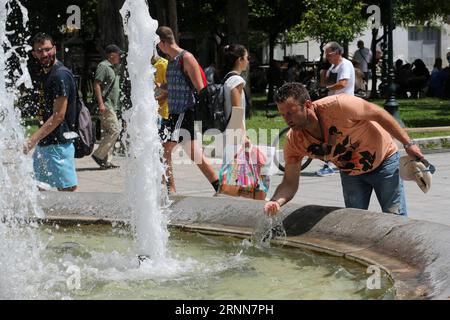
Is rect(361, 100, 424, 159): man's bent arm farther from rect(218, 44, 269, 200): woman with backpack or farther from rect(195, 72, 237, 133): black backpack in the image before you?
rect(195, 72, 237, 133): black backpack

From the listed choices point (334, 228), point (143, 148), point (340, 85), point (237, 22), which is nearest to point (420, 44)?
point (237, 22)

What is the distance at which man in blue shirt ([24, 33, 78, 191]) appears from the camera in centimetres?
736

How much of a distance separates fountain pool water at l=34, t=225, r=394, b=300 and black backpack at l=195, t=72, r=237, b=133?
2366 mm

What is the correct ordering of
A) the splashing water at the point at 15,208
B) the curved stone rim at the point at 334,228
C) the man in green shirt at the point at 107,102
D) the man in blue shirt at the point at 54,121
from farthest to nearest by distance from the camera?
the man in green shirt at the point at 107,102 < the man in blue shirt at the point at 54,121 < the splashing water at the point at 15,208 < the curved stone rim at the point at 334,228

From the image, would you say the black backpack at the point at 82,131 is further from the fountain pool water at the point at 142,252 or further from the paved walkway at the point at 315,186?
the paved walkway at the point at 315,186

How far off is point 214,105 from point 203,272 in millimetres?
3437

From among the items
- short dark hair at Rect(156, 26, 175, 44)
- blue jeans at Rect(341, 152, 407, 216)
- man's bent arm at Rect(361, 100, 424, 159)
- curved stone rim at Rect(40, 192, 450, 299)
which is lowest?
curved stone rim at Rect(40, 192, 450, 299)

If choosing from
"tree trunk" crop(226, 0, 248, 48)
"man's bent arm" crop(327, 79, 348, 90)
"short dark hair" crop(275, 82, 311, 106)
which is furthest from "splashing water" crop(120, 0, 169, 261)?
"tree trunk" crop(226, 0, 248, 48)

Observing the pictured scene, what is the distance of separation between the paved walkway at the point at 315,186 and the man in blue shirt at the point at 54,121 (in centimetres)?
269

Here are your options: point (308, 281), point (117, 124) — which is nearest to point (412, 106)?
point (117, 124)

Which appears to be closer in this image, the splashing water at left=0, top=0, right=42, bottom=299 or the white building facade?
the splashing water at left=0, top=0, right=42, bottom=299

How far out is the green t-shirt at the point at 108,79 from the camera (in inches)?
508

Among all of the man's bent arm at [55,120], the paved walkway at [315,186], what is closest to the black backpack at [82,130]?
the man's bent arm at [55,120]
